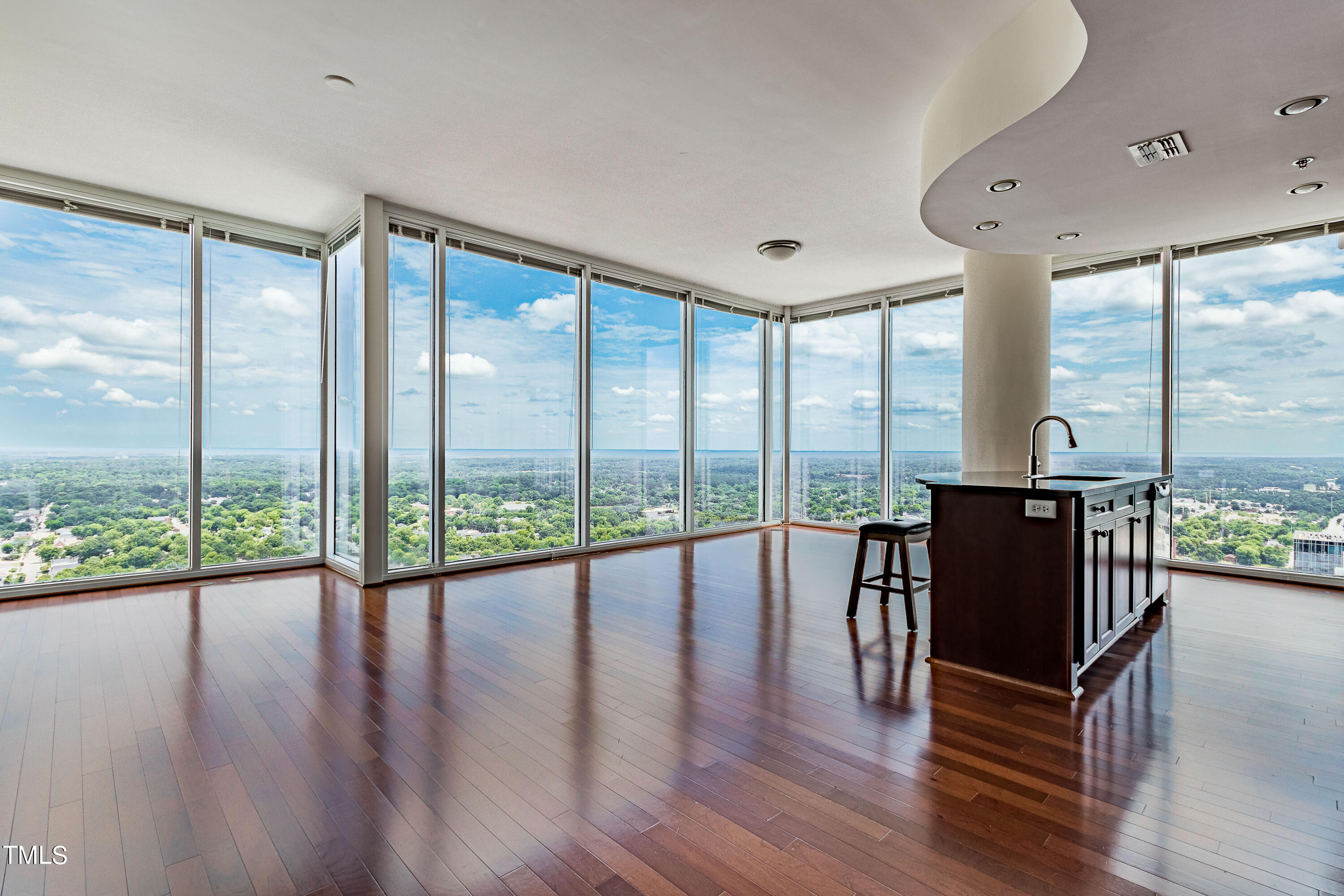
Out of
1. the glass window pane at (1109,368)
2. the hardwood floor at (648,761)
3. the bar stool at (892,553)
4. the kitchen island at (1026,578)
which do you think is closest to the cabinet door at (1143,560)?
the hardwood floor at (648,761)

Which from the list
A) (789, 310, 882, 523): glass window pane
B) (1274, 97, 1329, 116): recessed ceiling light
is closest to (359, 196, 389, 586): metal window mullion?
(1274, 97, 1329, 116): recessed ceiling light

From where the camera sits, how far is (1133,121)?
9.07 ft

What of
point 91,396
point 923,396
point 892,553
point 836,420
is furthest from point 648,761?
point 836,420

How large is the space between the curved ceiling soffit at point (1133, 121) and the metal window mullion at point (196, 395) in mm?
5975

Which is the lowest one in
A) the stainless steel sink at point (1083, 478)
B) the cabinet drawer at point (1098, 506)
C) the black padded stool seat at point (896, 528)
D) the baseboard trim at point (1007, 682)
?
the baseboard trim at point (1007, 682)

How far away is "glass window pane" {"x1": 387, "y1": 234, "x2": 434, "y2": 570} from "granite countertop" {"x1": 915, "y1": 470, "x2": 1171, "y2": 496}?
430 cm

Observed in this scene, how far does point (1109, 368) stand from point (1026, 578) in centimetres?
450

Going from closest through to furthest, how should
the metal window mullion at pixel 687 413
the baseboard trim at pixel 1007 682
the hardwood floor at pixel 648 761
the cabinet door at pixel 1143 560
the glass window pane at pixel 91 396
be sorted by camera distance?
the hardwood floor at pixel 648 761 < the baseboard trim at pixel 1007 682 < the cabinet door at pixel 1143 560 < the glass window pane at pixel 91 396 < the metal window mullion at pixel 687 413

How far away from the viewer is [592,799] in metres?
2.18

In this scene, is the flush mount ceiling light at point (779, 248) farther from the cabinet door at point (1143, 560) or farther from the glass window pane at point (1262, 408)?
the cabinet door at point (1143, 560)

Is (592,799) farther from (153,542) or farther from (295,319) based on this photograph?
(295,319)

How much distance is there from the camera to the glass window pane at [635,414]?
7.29 m

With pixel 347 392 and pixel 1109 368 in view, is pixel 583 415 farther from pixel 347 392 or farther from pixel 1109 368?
pixel 1109 368

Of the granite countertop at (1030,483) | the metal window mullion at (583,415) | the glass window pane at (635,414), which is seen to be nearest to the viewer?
the granite countertop at (1030,483)
